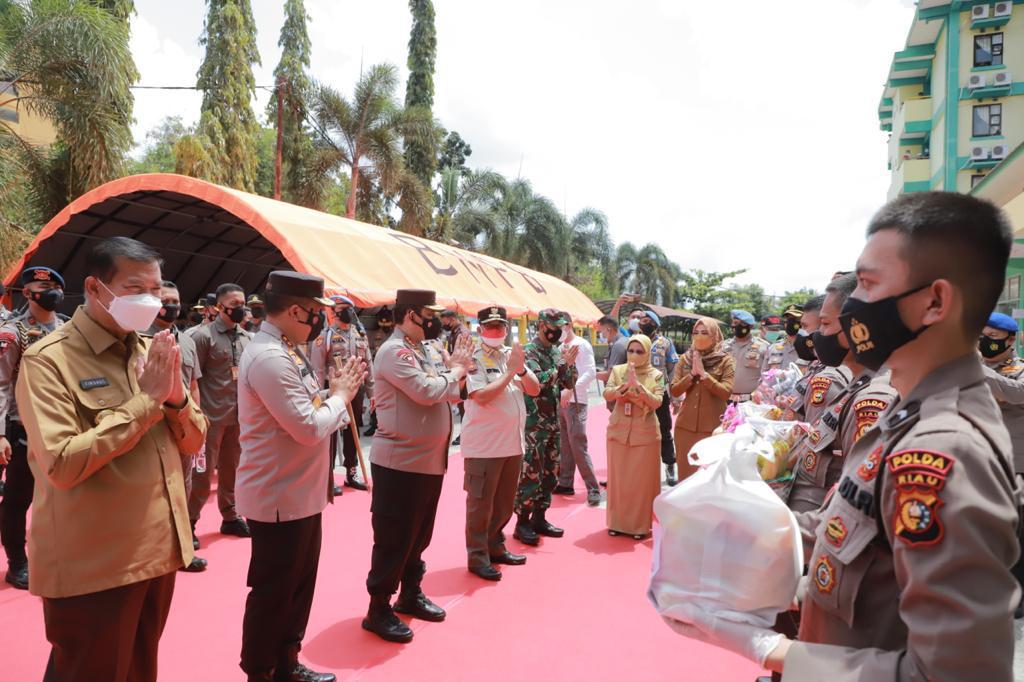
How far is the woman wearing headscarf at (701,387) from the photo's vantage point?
18.3ft

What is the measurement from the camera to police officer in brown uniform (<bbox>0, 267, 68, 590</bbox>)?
12.5ft

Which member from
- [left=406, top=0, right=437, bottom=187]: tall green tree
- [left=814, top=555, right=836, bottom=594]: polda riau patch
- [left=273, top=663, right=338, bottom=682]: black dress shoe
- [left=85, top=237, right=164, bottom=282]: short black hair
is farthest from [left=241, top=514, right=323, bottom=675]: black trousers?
[left=406, top=0, right=437, bottom=187]: tall green tree

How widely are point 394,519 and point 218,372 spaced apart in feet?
8.61

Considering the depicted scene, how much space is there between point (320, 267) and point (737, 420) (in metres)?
7.79

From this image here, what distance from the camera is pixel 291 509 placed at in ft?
9.02

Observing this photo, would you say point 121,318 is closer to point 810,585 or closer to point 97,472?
point 97,472

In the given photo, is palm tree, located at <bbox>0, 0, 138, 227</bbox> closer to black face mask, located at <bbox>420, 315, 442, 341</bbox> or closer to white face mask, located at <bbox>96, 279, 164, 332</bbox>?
black face mask, located at <bbox>420, 315, 442, 341</bbox>

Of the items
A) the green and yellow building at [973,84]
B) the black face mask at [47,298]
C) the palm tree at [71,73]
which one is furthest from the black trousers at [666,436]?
the green and yellow building at [973,84]

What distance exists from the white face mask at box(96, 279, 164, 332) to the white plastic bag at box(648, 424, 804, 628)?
186 cm

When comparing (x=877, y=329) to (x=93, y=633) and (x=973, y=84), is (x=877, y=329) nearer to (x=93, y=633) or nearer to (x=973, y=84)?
(x=93, y=633)

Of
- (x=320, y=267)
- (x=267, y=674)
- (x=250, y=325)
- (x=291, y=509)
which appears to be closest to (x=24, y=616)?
(x=267, y=674)

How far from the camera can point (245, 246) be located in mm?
13594

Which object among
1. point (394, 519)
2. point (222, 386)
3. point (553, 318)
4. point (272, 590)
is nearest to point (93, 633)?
point (272, 590)

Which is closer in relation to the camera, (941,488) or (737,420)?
(941,488)
